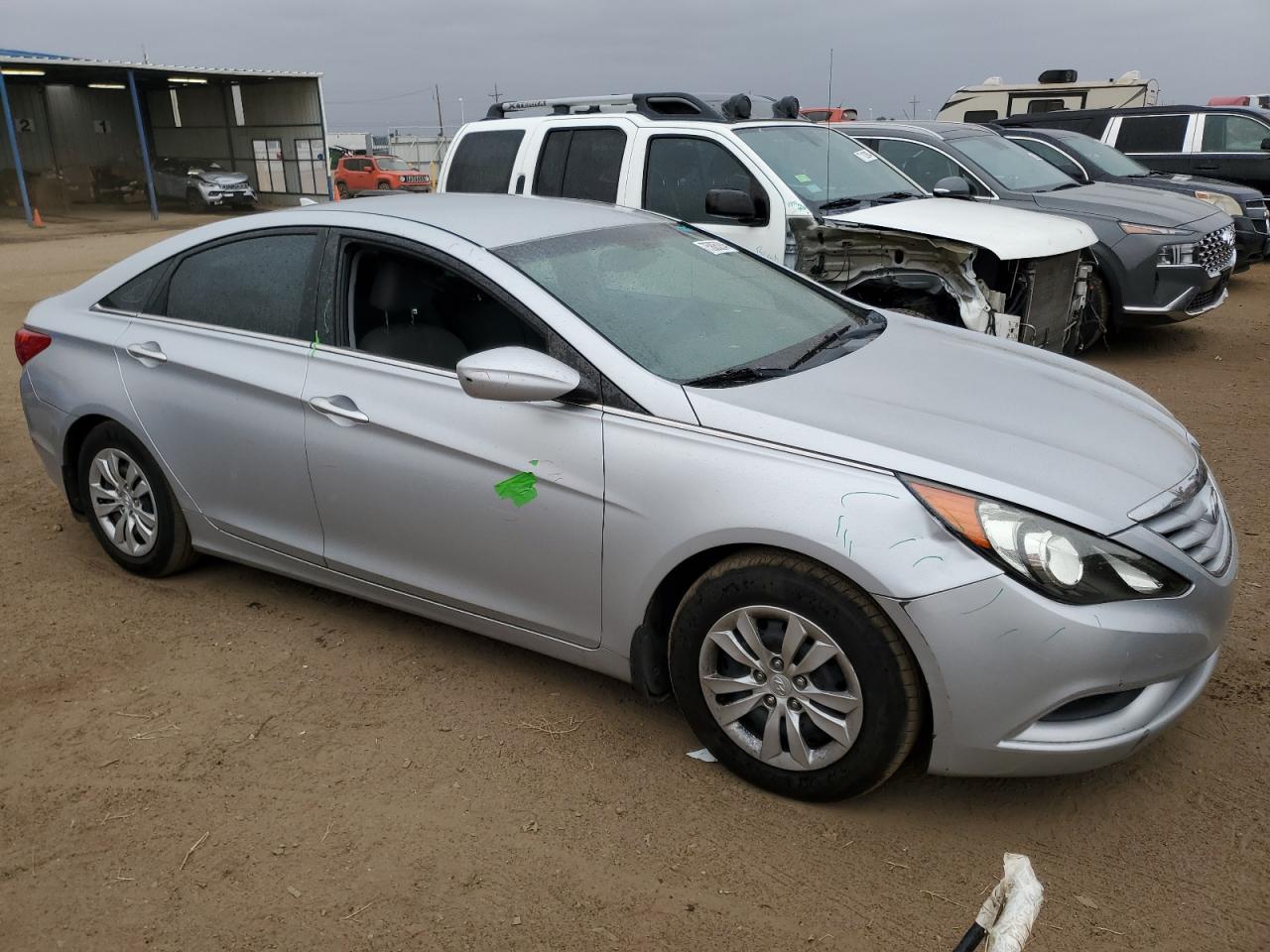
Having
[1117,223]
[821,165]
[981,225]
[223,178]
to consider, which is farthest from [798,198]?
[223,178]

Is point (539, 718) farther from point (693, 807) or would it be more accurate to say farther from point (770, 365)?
point (770, 365)

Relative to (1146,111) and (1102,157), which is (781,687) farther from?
(1146,111)

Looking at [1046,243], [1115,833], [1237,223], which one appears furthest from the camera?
[1237,223]

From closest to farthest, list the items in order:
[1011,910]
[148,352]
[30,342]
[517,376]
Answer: [1011,910]
[517,376]
[148,352]
[30,342]

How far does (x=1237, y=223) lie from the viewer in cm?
1141

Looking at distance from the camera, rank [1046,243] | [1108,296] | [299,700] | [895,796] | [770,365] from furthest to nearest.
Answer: [1108,296], [1046,243], [299,700], [770,365], [895,796]

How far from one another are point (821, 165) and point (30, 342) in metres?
4.91

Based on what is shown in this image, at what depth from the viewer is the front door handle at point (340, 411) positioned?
352 cm

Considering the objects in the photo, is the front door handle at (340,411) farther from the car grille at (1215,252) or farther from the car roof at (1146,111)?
the car roof at (1146,111)

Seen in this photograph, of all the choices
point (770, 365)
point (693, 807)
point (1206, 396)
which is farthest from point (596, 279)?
point (1206, 396)

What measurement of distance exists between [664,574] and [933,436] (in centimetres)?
82

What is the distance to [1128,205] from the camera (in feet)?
29.0

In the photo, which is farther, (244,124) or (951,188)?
(244,124)

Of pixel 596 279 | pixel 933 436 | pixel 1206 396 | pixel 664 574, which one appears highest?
pixel 596 279
